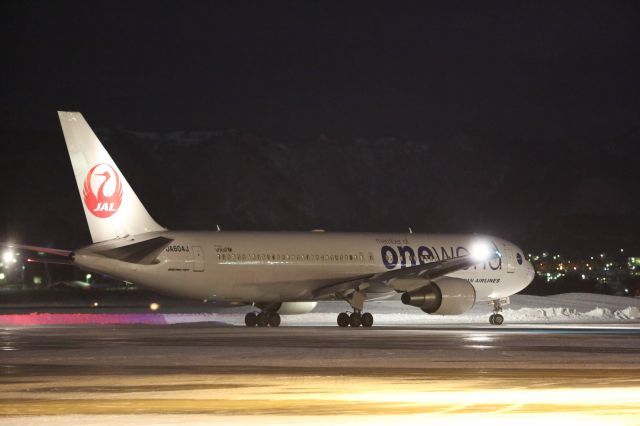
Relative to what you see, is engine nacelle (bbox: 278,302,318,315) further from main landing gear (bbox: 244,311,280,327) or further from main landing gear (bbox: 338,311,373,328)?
main landing gear (bbox: 338,311,373,328)

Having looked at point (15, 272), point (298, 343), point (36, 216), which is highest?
point (36, 216)

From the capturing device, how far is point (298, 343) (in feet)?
92.8

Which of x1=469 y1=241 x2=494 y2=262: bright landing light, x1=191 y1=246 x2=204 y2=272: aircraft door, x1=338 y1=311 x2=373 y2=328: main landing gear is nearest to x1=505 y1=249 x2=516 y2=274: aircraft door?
x1=469 y1=241 x2=494 y2=262: bright landing light

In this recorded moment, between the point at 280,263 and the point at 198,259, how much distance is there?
321 centimetres

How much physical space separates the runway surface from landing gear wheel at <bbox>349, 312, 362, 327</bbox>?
992cm

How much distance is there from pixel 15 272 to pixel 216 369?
12620cm

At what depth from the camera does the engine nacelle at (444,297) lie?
3953 cm

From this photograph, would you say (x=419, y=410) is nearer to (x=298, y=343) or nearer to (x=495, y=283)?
(x=298, y=343)

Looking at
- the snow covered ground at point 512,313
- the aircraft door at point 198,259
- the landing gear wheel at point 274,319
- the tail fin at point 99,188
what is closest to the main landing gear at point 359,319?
the landing gear wheel at point 274,319

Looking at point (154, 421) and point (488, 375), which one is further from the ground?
point (488, 375)

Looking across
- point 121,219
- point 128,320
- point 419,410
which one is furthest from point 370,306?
point 419,410

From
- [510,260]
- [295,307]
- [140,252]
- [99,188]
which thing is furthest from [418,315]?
[99,188]

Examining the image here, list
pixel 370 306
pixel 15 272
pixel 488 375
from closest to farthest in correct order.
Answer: pixel 488 375 < pixel 370 306 < pixel 15 272

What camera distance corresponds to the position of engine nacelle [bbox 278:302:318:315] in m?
43.1
